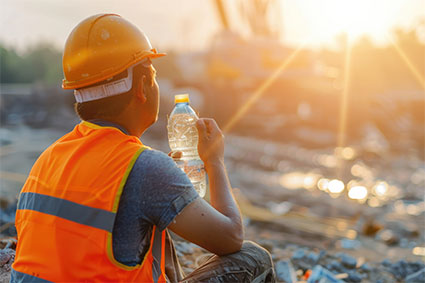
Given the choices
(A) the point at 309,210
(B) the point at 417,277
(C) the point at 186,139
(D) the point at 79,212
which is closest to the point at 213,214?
(D) the point at 79,212

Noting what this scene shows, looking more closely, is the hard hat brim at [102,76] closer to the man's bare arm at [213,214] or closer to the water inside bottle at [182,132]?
the man's bare arm at [213,214]

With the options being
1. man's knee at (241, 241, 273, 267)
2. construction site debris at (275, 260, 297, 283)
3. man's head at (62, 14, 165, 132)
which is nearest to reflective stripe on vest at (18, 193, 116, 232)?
man's head at (62, 14, 165, 132)

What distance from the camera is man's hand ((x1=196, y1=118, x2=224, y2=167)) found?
198cm

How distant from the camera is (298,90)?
81.5 feet

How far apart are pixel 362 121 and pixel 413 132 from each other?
292 cm

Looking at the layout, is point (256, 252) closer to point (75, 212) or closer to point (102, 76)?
point (75, 212)

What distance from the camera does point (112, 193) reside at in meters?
1.50

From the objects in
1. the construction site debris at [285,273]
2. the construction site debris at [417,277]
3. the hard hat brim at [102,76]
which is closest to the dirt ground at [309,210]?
the construction site debris at [285,273]

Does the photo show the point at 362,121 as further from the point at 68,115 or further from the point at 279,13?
the point at 68,115

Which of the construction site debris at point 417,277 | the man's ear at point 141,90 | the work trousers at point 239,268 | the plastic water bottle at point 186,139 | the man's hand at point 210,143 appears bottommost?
the construction site debris at point 417,277

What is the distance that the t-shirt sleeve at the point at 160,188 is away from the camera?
154 cm

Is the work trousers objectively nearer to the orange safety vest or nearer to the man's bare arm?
the man's bare arm

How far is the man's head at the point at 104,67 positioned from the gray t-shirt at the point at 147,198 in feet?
1.11

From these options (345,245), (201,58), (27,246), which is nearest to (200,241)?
(27,246)
